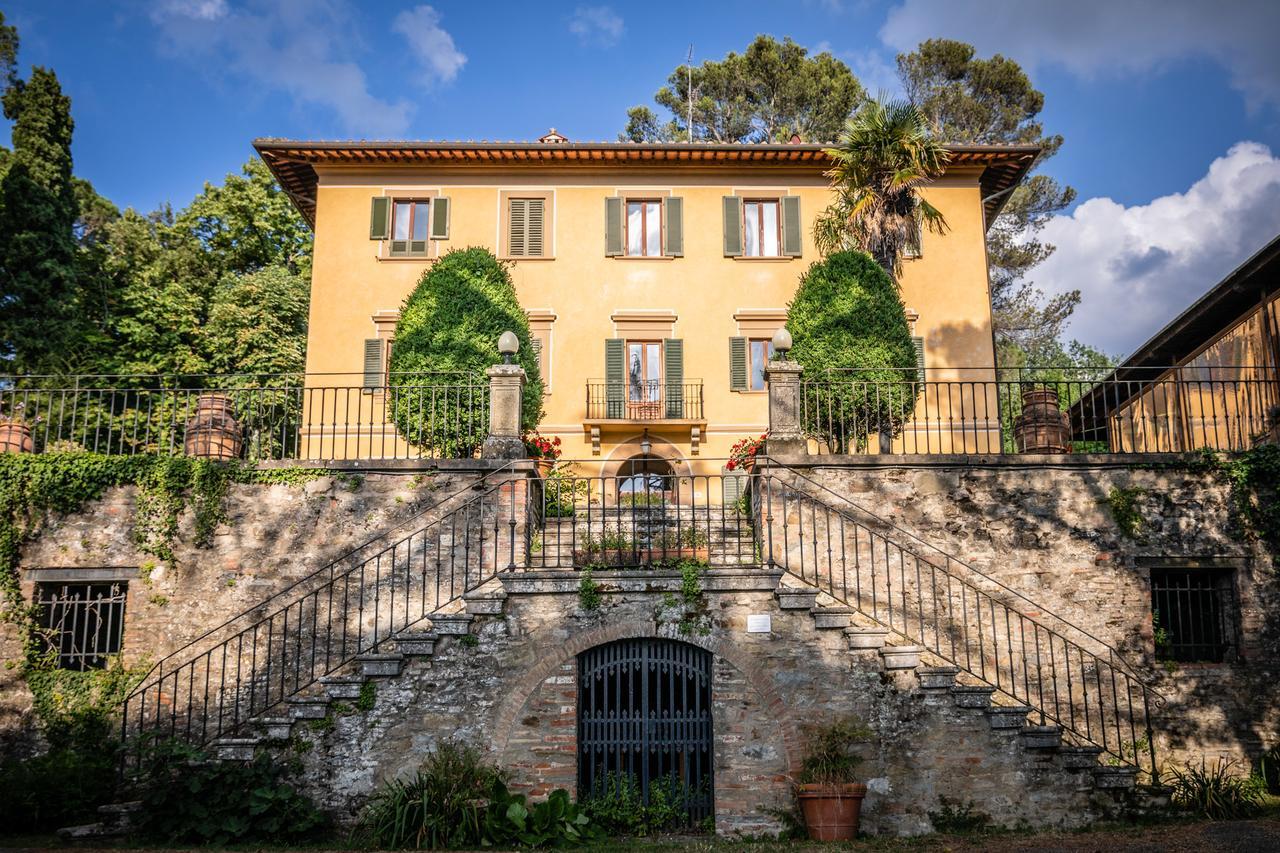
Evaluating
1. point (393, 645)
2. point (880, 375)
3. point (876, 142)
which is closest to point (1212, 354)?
point (880, 375)

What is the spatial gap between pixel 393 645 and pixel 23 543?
5199mm

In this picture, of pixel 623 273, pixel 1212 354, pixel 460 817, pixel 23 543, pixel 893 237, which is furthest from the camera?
pixel 623 273

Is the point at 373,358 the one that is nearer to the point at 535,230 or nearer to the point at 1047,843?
the point at 535,230

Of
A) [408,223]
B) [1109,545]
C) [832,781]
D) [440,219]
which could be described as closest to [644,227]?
[440,219]

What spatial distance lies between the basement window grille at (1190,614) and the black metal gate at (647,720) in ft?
18.7

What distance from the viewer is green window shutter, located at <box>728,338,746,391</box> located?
20047 millimetres

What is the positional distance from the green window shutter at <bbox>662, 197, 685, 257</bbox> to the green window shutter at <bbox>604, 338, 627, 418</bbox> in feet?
7.02

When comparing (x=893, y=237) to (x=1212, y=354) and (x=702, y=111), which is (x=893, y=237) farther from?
(x=702, y=111)

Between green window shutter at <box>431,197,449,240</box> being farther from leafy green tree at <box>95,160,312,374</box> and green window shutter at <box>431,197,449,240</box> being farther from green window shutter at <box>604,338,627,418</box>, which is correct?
leafy green tree at <box>95,160,312,374</box>

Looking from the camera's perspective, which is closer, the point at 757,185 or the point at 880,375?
the point at 880,375

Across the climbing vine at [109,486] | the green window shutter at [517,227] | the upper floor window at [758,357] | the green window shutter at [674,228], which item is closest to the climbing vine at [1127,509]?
the upper floor window at [758,357]

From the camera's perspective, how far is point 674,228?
20.5 meters

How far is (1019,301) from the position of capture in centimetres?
3053

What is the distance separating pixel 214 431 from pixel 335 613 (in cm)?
292
